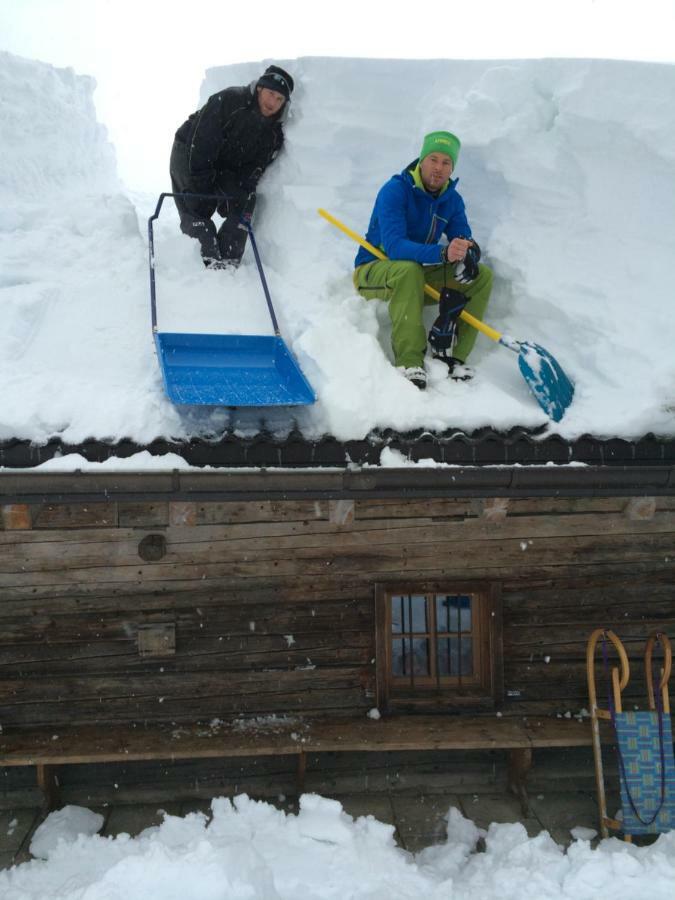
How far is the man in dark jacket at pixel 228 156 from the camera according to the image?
19.1ft

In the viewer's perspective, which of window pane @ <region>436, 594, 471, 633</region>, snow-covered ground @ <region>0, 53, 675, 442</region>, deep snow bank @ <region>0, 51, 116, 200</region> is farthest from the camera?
window pane @ <region>436, 594, 471, 633</region>

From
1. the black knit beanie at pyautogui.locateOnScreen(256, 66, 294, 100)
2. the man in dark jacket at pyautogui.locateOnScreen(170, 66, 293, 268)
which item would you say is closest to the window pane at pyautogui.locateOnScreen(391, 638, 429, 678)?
the man in dark jacket at pyautogui.locateOnScreen(170, 66, 293, 268)

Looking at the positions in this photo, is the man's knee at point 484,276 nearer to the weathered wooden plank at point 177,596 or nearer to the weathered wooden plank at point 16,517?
the weathered wooden plank at point 177,596

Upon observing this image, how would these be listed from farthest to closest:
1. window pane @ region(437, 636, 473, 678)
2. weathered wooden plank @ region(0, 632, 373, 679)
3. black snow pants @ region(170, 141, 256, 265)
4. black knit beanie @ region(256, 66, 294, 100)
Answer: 1. window pane @ region(437, 636, 473, 678)
2. black snow pants @ region(170, 141, 256, 265)
3. black knit beanie @ region(256, 66, 294, 100)
4. weathered wooden plank @ region(0, 632, 373, 679)

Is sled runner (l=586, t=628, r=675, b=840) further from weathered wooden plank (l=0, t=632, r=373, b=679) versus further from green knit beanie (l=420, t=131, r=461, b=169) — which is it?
green knit beanie (l=420, t=131, r=461, b=169)

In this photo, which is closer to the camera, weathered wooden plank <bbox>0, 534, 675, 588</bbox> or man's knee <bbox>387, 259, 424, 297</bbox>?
man's knee <bbox>387, 259, 424, 297</bbox>

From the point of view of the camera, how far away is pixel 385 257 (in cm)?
529

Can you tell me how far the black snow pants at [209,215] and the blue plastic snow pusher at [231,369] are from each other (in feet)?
2.78

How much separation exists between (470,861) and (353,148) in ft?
20.0

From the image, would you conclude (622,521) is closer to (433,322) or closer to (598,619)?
(598,619)

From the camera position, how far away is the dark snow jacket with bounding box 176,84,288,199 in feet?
19.1

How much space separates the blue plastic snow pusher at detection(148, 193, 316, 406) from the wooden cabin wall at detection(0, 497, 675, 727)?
949 mm

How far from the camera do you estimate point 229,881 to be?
355 centimetres

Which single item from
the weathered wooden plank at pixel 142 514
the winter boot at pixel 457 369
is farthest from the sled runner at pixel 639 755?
the weathered wooden plank at pixel 142 514
